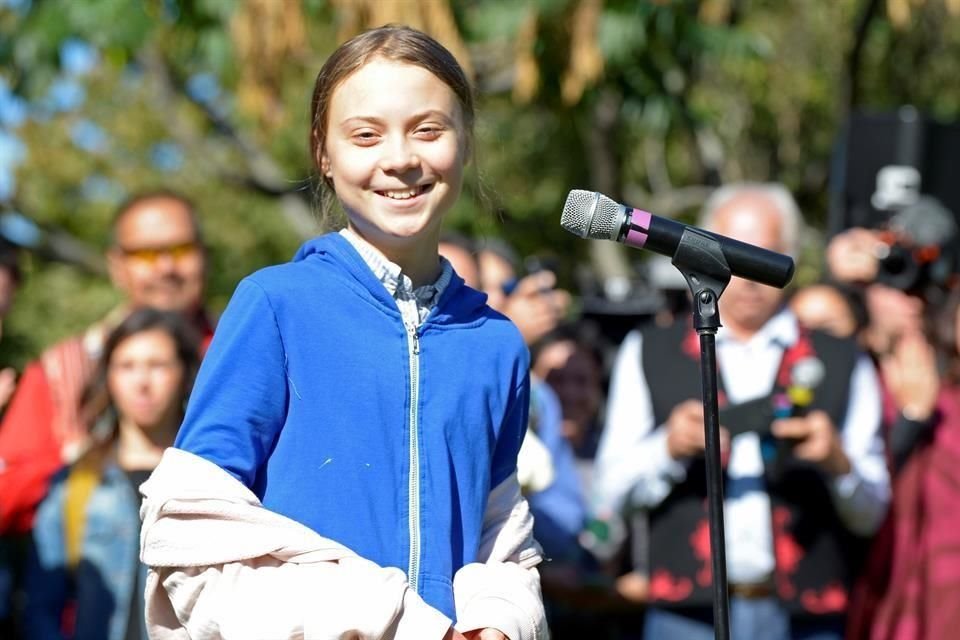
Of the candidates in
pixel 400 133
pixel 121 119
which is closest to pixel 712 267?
pixel 400 133

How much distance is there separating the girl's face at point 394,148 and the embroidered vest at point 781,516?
2.26 metres

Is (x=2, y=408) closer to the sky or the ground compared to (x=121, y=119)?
closer to the ground

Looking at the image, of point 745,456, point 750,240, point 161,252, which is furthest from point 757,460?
point 161,252

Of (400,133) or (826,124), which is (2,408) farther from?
(826,124)

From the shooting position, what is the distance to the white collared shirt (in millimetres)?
4535

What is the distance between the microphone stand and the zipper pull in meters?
0.45

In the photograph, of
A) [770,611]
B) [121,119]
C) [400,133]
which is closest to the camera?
[400,133]

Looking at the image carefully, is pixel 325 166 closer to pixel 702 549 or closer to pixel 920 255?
pixel 702 549

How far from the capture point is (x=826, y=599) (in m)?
4.56

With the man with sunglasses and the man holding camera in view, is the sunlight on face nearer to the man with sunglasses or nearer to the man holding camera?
the man holding camera

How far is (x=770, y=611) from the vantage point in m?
4.51

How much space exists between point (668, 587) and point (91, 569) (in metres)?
1.67

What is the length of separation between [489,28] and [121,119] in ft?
36.3

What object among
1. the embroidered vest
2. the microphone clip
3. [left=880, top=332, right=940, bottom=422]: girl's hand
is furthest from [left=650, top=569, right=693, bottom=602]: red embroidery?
the microphone clip
